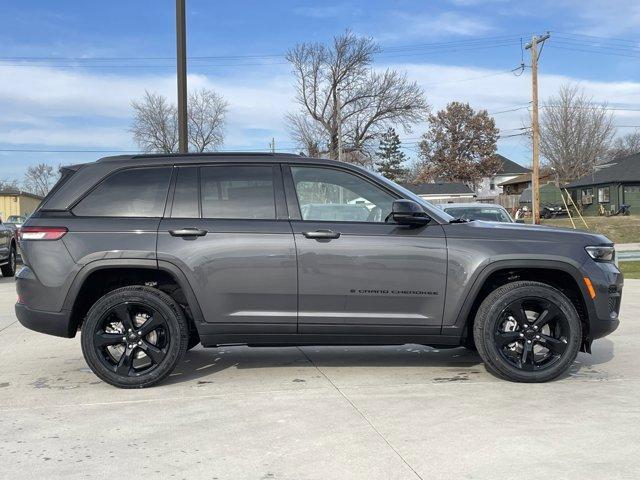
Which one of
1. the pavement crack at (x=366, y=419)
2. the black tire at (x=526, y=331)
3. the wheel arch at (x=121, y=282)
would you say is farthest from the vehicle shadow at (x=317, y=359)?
the wheel arch at (x=121, y=282)

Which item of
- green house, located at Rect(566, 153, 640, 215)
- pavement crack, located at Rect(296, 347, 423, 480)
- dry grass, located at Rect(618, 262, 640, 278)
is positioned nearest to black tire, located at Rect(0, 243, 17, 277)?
pavement crack, located at Rect(296, 347, 423, 480)

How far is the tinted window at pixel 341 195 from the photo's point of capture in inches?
203

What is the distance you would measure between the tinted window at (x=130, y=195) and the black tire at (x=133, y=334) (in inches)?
25.3

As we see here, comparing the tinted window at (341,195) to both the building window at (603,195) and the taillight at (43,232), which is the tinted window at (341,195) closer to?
the taillight at (43,232)

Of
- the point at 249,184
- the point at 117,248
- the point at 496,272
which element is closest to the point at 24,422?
the point at 117,248

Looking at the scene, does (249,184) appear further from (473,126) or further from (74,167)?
(473,126)

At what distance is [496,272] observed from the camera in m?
5.11

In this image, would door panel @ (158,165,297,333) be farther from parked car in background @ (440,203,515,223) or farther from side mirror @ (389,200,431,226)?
parked car in background @ (440,203,515,223)

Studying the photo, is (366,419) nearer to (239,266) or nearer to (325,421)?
(325,421)

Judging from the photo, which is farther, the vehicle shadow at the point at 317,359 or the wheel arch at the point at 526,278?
the vehicle shadow at the point at 317,359

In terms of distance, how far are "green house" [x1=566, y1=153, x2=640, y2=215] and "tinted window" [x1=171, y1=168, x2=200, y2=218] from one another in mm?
44656

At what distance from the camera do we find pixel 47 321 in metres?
5.00

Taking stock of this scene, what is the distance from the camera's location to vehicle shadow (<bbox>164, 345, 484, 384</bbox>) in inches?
231

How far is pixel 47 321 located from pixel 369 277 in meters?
2.63
